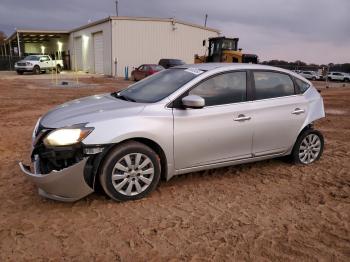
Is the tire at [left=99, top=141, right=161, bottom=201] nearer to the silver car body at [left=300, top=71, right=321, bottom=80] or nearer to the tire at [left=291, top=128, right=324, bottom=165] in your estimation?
the tire at [left=291, top=128, right=324, bottom=165]

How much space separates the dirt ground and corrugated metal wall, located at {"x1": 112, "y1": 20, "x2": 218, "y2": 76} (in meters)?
27.0

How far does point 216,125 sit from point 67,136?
181 cm

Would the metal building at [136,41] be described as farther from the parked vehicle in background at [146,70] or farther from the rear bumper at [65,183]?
the rear bumper at [65,183]

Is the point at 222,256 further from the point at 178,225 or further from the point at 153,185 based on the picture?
the point at 153,185

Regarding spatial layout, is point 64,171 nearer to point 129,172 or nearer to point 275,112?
point 129,172

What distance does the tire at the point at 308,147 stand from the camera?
539 cm

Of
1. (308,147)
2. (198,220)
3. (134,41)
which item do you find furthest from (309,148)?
(134,41)

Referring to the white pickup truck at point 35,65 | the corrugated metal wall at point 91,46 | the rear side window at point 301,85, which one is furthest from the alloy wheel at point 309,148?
the white pickup truck at point 35,65

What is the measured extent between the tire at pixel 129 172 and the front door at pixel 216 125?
1.14 ft

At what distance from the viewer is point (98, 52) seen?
113 feet

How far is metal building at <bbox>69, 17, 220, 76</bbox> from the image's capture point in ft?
101

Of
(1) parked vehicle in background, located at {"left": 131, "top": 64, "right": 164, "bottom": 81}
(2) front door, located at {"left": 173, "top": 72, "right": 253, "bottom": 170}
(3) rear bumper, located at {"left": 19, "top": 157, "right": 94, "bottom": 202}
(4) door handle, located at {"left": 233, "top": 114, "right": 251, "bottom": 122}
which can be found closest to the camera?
(3) rear bumper, located at {"left": 19, "top": 157, "right": 94, "bottom": 202}

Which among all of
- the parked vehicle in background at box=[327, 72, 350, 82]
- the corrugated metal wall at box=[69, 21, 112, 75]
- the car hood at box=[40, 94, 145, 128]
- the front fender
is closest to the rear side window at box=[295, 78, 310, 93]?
the front fender

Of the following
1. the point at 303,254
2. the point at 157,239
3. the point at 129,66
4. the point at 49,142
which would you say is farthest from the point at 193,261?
the point at 129,66
